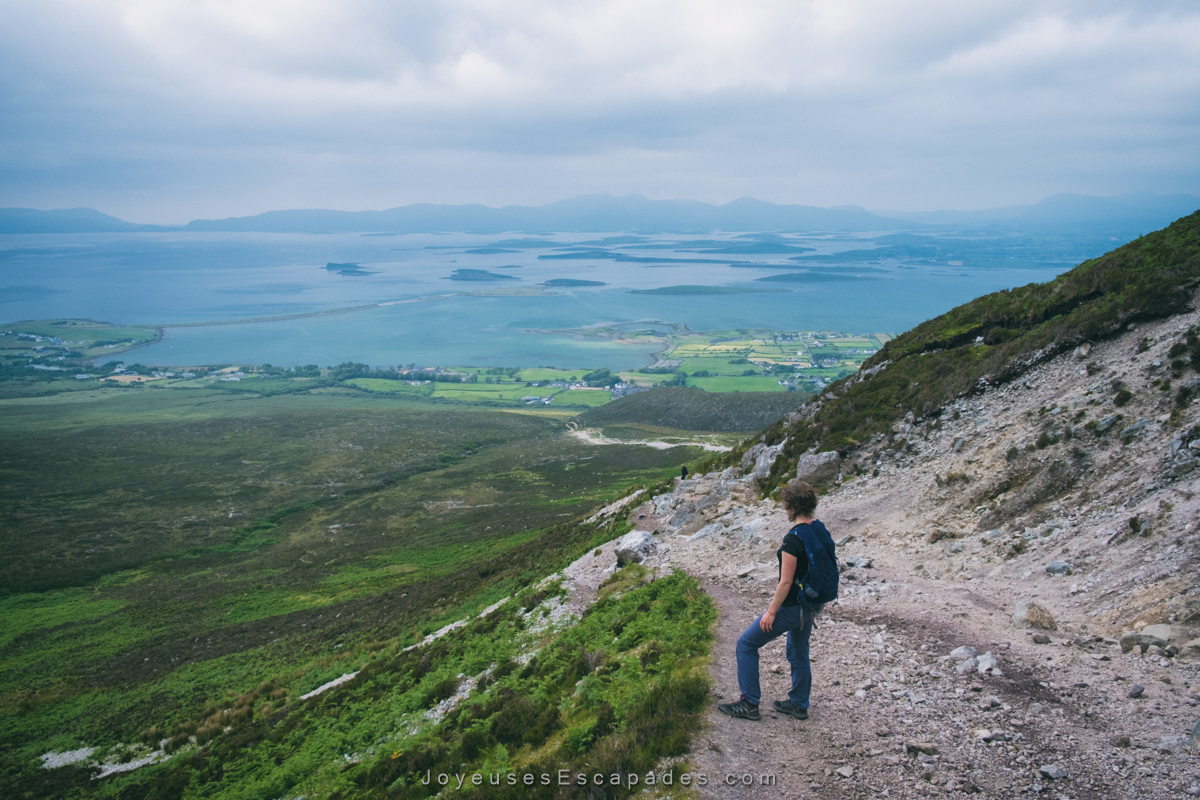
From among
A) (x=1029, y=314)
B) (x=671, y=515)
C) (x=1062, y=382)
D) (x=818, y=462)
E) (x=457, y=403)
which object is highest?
(x=1029, y=314)

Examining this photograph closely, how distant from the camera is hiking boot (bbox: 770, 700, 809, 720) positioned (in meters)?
7.25

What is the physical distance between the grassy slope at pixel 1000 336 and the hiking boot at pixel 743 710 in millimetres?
14975

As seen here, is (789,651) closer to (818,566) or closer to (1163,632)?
(818,566)

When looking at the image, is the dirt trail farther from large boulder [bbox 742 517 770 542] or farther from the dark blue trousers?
the dark blue trousers

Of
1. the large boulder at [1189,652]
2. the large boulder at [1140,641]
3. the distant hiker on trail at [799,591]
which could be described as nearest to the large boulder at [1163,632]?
the large boulder at [1140,641]

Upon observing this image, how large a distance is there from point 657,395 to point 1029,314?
279 ft

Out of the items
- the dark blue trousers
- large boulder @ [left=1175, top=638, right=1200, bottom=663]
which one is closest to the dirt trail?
large boulder @ [left=1175, top=638, right=1200, bottom=663]

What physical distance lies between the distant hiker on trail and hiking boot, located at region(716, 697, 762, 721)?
0.19 metres

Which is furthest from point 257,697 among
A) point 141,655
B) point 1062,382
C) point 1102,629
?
point 1062,382

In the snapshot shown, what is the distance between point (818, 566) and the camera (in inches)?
266

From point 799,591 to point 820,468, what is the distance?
14825 mm

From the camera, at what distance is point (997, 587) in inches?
439

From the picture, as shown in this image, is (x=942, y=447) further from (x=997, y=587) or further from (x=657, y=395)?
(x=657, y=395)

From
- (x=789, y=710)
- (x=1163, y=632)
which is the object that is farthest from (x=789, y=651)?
(x=1163, y=632)
